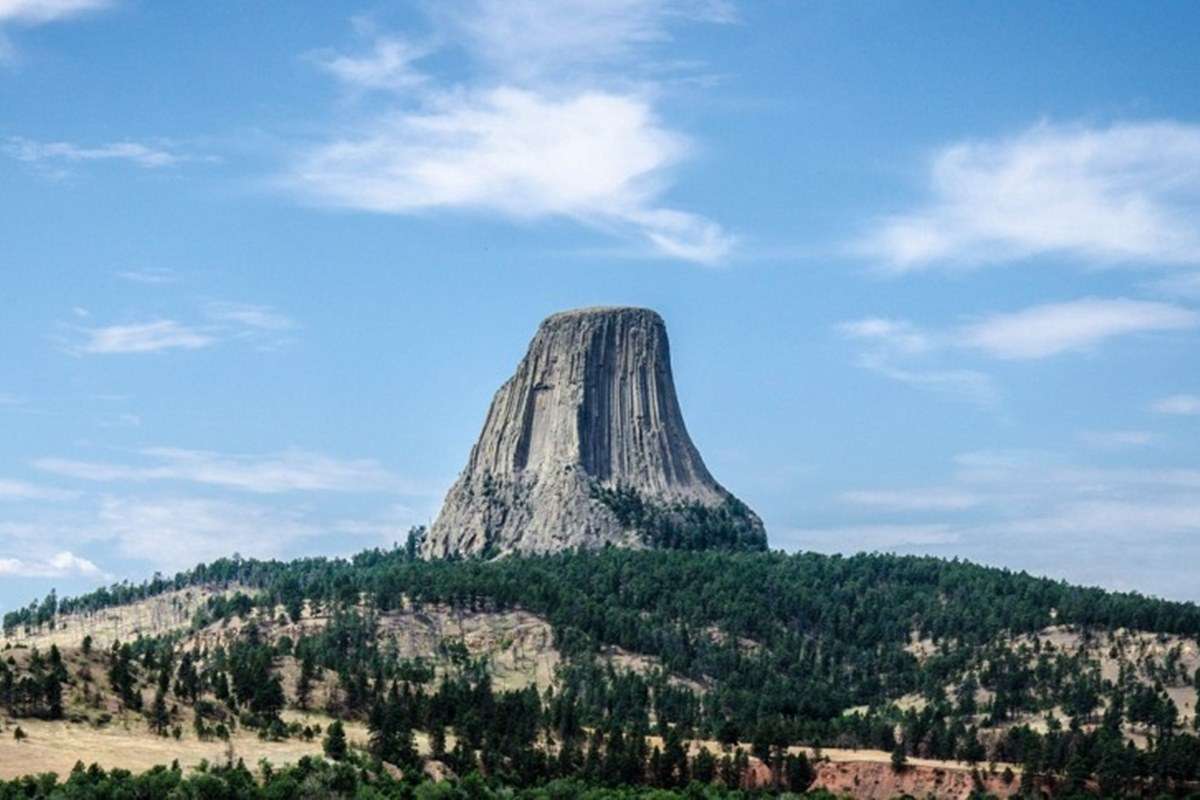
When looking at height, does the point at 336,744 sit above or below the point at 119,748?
above

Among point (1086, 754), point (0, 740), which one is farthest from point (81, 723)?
point (1086, 754)

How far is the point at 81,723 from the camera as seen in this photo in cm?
18162

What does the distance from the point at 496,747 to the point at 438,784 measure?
26.2 meters

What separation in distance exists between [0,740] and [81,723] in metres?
13.4

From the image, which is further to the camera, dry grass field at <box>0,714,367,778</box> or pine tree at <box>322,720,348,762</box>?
pine tree at <box>322,720,348,762</box>

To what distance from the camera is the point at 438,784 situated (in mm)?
166000

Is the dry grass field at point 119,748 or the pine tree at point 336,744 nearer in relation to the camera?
the dry grass field at point 119,748

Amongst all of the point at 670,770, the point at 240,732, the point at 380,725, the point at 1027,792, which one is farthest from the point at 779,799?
the point at 240,732

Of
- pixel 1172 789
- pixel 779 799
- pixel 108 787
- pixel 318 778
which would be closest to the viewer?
pixel 108 787

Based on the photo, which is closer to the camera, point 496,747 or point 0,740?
point 0,740

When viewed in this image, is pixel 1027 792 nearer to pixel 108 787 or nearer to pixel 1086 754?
pixel 1086 754

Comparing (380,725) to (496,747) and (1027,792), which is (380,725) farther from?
(1027,792)

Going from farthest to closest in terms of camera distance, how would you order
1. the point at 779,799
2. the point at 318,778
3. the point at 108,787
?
the point at 779,799, the point at 318,778, the point at 108,787

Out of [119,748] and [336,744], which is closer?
[119,748]
